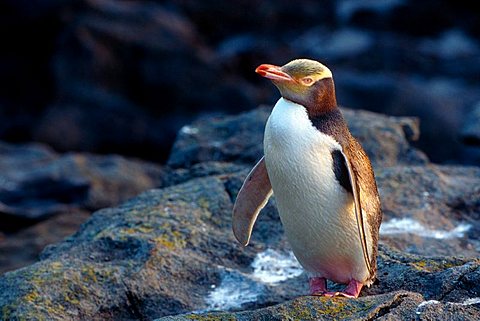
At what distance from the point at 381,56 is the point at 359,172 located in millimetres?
13104

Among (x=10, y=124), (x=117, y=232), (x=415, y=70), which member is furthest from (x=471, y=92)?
(x=117, y=232)

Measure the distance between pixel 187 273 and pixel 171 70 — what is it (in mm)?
10602

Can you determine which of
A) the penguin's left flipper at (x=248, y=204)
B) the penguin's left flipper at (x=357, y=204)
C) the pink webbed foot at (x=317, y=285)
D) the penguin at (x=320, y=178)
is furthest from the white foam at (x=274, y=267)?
the penguin's left flipper at (x=357, y=204)

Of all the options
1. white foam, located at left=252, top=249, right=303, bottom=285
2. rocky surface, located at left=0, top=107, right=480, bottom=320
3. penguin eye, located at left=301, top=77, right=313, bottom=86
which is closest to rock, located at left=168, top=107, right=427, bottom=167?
rocky surface, located at left=0, top=107, right=480, bottom=320

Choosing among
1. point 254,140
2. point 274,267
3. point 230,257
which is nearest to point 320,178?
point 274,267

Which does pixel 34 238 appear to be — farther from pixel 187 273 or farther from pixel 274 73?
pixel 274 73

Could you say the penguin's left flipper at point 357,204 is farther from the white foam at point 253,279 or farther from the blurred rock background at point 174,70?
the blurred rock background at point 174,70

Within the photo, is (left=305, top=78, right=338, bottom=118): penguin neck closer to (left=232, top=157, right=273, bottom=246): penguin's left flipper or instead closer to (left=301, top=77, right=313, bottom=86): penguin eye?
(left=301, top=77, right=313, bottom=86): penguin eye

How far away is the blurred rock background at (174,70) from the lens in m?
15.7

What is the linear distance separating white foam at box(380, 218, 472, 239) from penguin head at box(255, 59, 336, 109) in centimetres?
170

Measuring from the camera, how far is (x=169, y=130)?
52.2 feet

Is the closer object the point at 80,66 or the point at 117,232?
the point at 117,232

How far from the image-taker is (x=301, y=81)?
16.9 ft

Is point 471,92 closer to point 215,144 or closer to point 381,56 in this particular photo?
point 381,56
